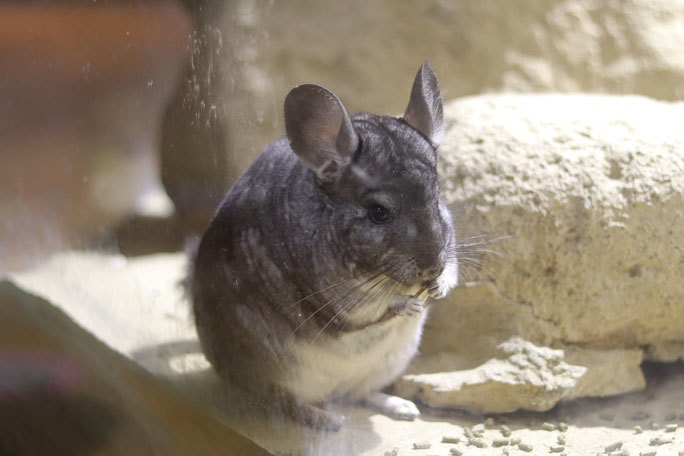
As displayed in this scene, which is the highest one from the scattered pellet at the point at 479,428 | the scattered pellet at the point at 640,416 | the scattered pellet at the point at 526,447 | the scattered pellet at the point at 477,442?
the scattered pellet at the point at 526,447

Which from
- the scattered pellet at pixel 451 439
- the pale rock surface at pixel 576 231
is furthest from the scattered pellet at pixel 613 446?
the pale rock surface at pixel 576 231

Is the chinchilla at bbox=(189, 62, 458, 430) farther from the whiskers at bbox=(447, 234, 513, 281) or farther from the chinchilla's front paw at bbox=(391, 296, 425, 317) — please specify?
the whiskers at bbox=(447, 234, 513, 281)

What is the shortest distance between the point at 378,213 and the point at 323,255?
0.27 m

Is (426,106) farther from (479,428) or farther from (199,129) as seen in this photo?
(479,428)

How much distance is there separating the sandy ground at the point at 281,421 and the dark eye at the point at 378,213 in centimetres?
70

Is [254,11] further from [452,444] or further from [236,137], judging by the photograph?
[452,444]

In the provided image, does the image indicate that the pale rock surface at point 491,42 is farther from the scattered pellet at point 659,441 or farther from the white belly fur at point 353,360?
the scattered pellet at point 659,441

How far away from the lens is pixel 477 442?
7.23 feet

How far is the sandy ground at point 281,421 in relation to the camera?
212cm

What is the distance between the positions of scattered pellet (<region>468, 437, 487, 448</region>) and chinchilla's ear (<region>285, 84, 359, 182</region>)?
97 cm

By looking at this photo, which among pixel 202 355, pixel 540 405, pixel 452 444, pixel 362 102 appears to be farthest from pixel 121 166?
pixel 540 405

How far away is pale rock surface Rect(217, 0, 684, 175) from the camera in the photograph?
346 centimetres

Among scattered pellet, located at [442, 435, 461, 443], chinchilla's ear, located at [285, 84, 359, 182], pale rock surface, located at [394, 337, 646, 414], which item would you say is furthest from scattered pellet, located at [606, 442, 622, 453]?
chinchilla's ear, located at [285, 84, 359, 182]

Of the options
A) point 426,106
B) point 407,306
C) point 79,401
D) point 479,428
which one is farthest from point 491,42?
point 79,401
